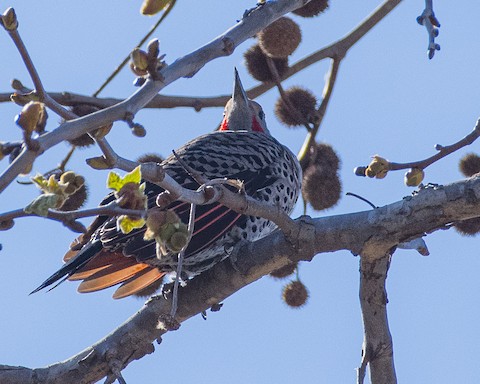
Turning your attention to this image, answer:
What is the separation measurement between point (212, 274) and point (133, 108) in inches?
93.3

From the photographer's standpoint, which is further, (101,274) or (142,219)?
(101,274)

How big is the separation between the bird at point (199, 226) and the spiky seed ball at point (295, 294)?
0.33 metres

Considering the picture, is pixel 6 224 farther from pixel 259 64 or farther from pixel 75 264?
pixel 259 64

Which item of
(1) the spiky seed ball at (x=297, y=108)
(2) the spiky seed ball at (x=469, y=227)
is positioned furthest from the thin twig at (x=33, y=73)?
(1) the spiky seed ball at (x=297, y=108)

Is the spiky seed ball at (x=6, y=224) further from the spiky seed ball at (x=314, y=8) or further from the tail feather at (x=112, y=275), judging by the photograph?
the spiky seed ball at (x=314, y=8)

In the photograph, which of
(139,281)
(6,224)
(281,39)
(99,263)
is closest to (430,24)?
(281,39)

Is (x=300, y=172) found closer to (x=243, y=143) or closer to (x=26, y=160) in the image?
(x=243, y=143)

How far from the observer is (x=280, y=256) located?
4238mm

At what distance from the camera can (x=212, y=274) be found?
466 centimetres

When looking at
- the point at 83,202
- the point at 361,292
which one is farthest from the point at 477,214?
the point at 83,202

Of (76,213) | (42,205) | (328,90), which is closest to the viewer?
(42,205)

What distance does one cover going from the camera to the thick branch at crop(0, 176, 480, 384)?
3.75m

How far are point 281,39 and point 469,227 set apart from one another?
1.49 meters

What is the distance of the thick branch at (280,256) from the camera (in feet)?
12.3
